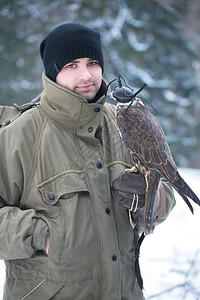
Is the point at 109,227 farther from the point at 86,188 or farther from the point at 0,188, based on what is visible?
the point at 0,188

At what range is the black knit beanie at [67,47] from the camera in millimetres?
1895

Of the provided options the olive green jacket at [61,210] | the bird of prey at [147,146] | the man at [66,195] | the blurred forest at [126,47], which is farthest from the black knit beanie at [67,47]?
the blurred forest at [126,47]

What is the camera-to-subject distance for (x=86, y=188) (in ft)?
5.98

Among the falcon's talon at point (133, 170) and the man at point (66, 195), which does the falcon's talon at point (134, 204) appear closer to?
the man at point (66, 195)

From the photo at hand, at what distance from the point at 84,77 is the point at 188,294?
1499mm

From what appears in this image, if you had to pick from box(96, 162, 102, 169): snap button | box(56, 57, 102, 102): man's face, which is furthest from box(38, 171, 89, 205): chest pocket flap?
box(56, 57, 102, 102): man's face

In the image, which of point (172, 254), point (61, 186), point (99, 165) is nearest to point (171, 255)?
point (172, 254)

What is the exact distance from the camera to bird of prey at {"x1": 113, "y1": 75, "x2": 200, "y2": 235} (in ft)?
5.84

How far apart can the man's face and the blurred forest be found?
572 cm

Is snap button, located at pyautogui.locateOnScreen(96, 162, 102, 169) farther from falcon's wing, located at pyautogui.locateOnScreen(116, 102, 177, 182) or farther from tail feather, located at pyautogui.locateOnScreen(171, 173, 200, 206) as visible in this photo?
tail feather, located at pyautogui.locateOnScreen(171, 173, 200, 206)

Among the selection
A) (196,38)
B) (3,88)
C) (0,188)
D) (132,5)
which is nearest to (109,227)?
(0,188)

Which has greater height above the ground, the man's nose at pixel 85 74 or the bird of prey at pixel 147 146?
the man's nose at pixel 85 74

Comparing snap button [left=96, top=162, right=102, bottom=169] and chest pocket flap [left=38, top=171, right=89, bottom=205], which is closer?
chest pocket flap [left=38, top=171, right=89, bottom=205]

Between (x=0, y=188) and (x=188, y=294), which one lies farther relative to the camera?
(x=188, y=294)
